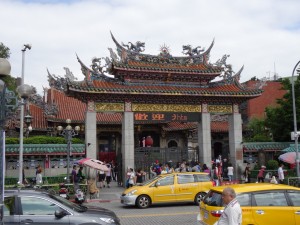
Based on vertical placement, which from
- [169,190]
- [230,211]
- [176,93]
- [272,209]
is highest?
[176,93]

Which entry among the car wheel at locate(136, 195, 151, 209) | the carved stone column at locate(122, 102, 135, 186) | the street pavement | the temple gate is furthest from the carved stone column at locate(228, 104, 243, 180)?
the car wheel at locate(136, 195, 151, 209)

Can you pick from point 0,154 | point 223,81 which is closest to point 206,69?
point 223,81

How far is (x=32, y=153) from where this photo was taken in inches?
969

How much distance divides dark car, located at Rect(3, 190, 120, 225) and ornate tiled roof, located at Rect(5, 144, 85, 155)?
1597 cm

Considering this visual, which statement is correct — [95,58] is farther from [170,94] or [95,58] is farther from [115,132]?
[115,132]

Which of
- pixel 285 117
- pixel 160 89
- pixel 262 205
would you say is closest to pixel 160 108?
pixel 160 89

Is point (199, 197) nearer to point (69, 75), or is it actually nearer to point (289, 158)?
point (289, 158)

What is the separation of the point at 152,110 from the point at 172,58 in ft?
14.8

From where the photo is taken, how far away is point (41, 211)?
8.77 metres

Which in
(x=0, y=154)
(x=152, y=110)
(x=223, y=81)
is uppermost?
(x=223, y=81)

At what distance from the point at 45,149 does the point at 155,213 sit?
39.8ft

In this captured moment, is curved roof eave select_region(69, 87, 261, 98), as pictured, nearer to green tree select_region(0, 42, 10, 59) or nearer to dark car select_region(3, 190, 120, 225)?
green tree select_region(0, 42, 10, 59)

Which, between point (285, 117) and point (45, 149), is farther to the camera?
point (285, 117)

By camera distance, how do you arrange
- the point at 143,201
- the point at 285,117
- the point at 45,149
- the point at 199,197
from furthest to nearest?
1. the point at 285,117
2. the point at 45,149
3. the point at 199,197
4. the point at 143,201
